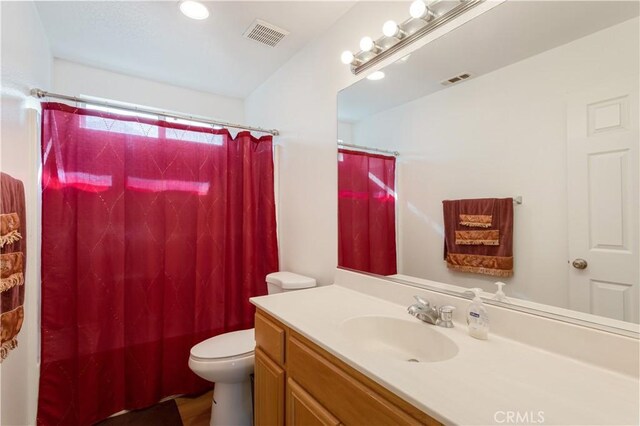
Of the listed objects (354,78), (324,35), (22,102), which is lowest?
(22,102)

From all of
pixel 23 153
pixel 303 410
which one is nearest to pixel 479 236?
pixel 303 410

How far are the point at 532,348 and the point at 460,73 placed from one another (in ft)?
3.42

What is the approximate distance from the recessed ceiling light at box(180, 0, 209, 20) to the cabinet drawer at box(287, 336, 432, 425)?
5.87 ft

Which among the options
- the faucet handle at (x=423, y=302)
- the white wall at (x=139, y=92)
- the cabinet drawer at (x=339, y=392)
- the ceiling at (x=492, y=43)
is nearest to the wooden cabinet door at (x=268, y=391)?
the cabinet drawer at (x=339, y=392)

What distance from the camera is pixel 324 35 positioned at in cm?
183

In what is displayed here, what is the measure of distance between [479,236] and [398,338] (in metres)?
0.52

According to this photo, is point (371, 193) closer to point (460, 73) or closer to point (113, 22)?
point (460, 73)

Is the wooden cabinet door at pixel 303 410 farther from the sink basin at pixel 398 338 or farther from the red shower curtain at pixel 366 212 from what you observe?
the red shower curtain at pixel 366 212

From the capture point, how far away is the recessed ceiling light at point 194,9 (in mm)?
1567

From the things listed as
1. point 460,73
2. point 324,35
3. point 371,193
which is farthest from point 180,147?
point 460,73

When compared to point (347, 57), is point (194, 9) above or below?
above

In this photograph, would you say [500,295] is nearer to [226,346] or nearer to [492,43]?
[492,43]

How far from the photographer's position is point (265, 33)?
72.7 inches

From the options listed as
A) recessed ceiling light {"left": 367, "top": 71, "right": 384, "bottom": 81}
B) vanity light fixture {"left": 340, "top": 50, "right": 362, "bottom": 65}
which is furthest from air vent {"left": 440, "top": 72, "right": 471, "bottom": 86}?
vanity light fixture {"left": 340, "top": 50, "right": 362, "bottom": 65}
